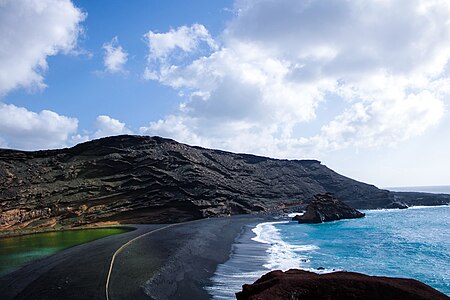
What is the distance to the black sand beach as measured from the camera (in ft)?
63.0

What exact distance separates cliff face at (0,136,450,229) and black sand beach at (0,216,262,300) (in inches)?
1271

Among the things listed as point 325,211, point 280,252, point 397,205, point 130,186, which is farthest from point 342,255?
point 397,205

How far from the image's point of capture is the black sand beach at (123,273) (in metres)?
19.2

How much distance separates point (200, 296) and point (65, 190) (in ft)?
177

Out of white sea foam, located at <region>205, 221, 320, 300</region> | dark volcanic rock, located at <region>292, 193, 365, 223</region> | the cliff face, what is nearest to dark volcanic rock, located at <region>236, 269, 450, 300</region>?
white sea foam, located at <region>205, 221, 320, 300</region>

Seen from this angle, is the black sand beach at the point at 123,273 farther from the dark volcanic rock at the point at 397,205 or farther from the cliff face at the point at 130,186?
the dark volcanic rock at the point at 397,205

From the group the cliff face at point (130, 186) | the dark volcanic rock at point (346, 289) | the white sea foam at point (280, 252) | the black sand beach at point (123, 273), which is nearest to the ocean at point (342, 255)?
the white sea foam at point (280, 252)

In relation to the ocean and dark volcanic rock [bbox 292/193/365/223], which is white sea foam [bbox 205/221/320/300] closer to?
the ocean

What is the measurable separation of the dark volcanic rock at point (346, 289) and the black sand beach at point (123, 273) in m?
10.9

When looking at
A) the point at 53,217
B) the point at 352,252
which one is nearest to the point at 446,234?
the point at 352,252

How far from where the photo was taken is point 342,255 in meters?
33.6

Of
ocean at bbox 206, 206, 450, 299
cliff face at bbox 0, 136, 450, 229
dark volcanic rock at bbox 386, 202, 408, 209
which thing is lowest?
ocean at bbox 206, 206, 450, 299

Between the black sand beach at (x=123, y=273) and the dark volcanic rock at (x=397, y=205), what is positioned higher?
the dark volcanic rock at (x=397, y=205)

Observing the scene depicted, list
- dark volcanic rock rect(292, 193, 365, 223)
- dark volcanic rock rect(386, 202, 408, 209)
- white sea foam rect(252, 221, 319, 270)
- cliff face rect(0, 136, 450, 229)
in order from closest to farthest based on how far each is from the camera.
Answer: white sea foam rect(252, 221, 319, 270)
cliff face rect(0, 136, 450, 229)
dark volcanic rock rect(292, 193, 365, 223)
dark volcanic rock rect(386, 202, 408, 209)
